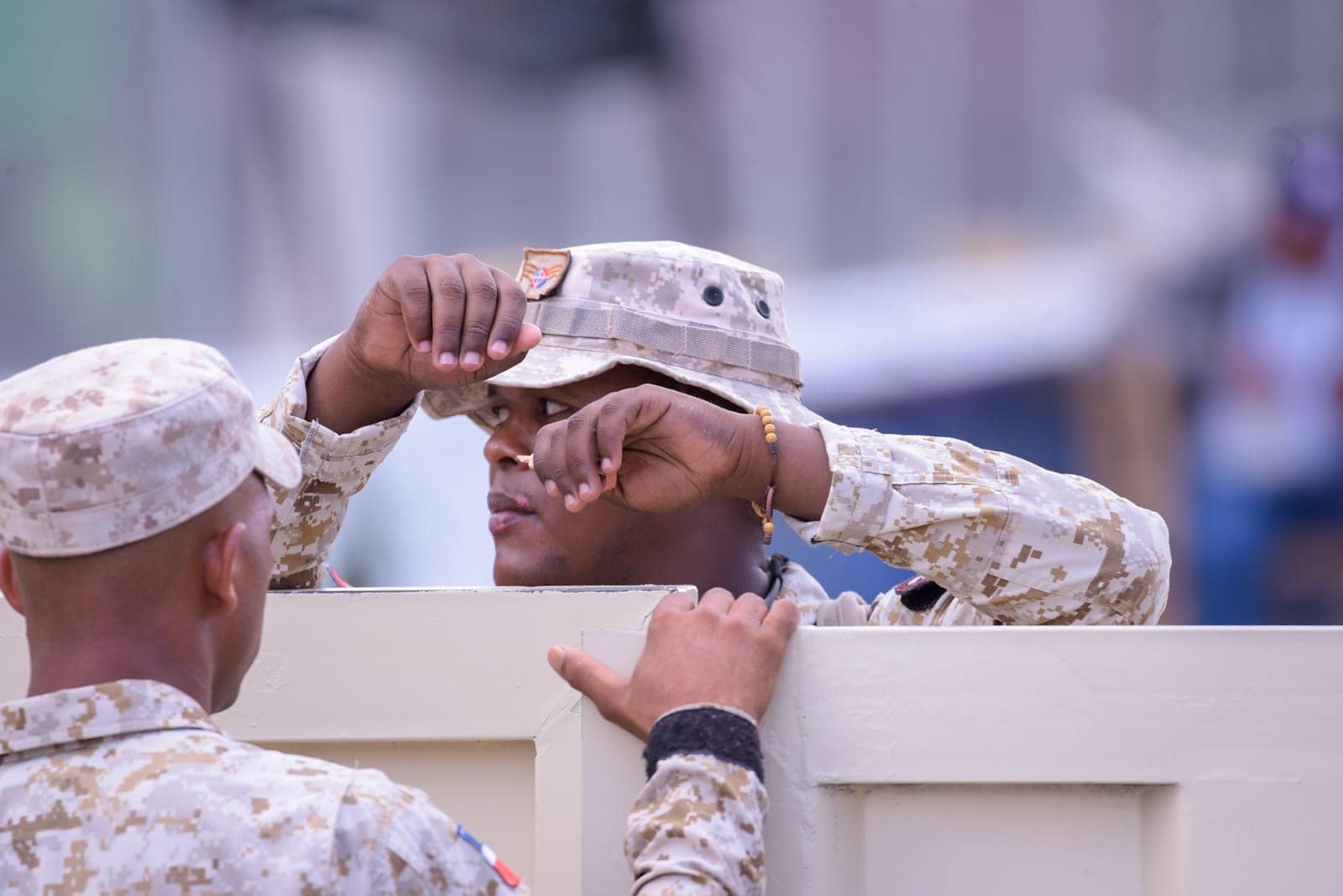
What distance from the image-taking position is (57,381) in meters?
1.42

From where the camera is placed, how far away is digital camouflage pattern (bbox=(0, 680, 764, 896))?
1.31m

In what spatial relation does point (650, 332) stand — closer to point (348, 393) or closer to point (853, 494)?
point (348, 393)

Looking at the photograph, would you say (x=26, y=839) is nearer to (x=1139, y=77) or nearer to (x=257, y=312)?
(x=257, y=312)

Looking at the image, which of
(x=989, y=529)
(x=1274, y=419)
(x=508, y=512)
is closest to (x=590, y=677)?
(x=989, y=529)

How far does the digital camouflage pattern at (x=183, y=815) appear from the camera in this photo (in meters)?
1.31

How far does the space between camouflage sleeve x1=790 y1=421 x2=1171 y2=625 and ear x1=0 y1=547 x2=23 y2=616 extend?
97cm

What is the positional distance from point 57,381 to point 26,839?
407 millimetres

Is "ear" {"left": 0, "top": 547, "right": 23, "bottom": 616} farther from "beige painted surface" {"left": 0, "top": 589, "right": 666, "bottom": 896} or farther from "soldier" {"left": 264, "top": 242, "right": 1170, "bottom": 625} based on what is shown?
"soldier" {"left": 264, "top": 242, "right": 1170, "bottom": 625}

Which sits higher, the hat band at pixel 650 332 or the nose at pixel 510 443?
the hat band at pixel 650 332

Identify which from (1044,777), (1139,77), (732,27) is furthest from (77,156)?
(1044,777)

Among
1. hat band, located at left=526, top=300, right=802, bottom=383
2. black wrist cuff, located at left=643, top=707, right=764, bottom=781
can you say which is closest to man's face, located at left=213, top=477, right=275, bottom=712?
black wrist cuff, located at left=643, top=707, right=764, bottom=781

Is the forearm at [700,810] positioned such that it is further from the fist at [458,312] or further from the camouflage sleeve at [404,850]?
the fist at [458,312]

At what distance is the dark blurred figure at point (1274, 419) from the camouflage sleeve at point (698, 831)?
3.50 meters

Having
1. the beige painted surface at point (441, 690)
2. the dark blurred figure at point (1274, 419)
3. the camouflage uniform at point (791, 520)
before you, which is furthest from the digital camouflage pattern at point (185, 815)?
the dark blurred figure at point (1274, 419)
